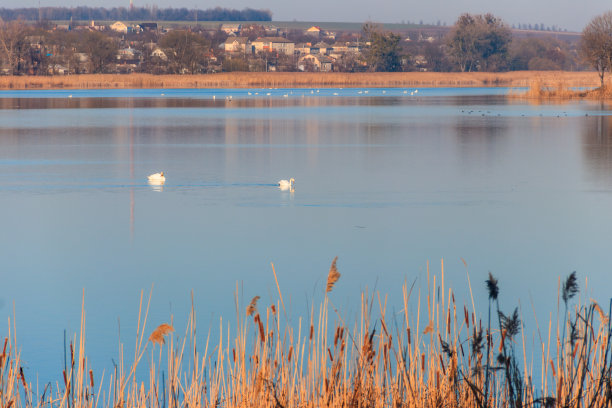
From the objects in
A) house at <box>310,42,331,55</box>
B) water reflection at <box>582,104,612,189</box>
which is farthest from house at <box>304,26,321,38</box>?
water reflection at <box>582,104,612,189</box>

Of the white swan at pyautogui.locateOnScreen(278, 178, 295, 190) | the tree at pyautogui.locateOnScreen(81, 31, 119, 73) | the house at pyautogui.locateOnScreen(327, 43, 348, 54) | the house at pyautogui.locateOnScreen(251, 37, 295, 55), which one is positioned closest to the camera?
the white swan at pyautogui.locateOnScreen(278, 178, 295, 190)

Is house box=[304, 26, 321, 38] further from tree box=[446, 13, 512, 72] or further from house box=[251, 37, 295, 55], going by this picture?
tree box=[446, 13, 512, 72]

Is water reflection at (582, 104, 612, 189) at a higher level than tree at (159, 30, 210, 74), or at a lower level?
lower

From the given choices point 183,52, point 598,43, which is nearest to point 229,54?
point 183,52

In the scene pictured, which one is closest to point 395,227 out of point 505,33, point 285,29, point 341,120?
point 341,120

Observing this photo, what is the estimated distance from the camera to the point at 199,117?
2112 cm

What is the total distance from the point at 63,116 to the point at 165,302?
57.3ft

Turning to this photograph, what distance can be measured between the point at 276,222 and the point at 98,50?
5007 cm

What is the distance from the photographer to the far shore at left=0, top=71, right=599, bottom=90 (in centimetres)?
4066

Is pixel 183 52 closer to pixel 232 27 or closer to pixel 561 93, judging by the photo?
pixel 561 93

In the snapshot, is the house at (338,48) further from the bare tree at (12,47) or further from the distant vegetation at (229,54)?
the bare tree at (12,47)

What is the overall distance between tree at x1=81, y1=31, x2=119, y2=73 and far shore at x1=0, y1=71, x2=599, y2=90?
10.1 metres

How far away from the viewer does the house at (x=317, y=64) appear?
7100 centimetres

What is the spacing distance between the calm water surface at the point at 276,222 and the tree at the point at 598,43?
17.1 meters
